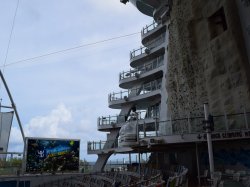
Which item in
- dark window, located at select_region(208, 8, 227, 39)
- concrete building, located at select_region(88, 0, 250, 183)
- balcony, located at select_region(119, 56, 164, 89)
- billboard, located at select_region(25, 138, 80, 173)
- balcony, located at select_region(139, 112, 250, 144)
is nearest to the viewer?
balcony, located at select_region(139, 112, 250, 144)

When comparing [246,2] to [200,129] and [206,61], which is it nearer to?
[206,61]

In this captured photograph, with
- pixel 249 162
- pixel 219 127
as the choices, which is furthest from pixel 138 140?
pixel 249 162

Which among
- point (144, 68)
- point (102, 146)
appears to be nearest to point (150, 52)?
point (144, 68)

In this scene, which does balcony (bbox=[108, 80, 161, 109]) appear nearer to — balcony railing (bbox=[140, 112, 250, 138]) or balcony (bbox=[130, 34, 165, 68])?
balcony (bbox=[130, 34, 165, 68])

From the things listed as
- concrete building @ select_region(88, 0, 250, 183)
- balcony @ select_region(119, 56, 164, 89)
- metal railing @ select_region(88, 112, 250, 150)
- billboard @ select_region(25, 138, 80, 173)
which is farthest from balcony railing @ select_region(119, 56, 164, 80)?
metal railing @ select_region(88, 112, 250, 150)

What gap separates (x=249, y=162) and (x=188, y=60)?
29.2 ft

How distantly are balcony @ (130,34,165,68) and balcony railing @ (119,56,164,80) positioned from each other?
0.91m

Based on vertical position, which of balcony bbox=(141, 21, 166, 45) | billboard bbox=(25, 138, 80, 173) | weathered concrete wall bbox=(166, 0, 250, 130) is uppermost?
balcony bbox=(141, 21, 166, 45)

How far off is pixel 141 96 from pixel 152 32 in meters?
8.28

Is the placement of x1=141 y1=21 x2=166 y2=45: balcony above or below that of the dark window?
above

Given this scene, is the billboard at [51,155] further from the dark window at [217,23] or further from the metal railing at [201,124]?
the dark window at [217,23]

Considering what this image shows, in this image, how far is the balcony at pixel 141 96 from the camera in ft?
116

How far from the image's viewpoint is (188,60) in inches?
944

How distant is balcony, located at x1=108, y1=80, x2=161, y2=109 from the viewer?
116 ft
